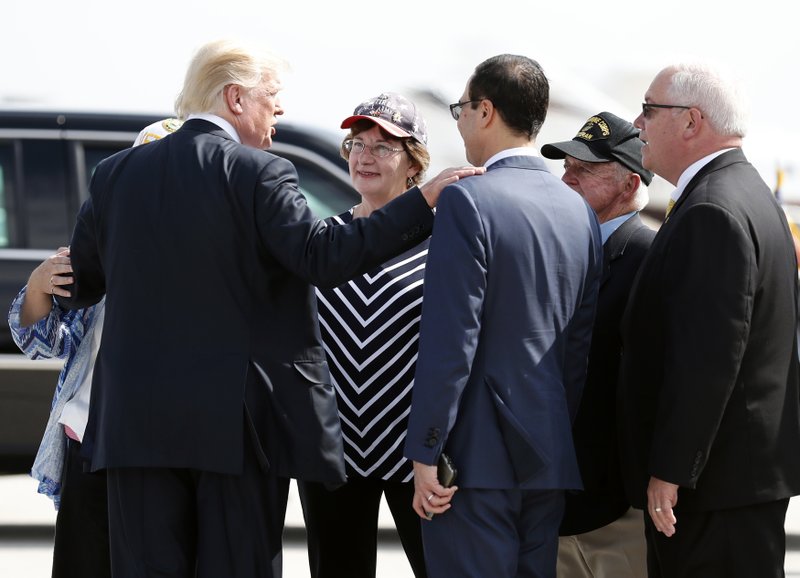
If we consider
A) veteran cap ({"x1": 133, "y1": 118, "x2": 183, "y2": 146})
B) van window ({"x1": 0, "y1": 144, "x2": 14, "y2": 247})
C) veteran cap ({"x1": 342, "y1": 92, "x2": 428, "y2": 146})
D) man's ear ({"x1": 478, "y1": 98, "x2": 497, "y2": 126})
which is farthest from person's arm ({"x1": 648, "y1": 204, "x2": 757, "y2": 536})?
van window ({"x1": 0, "y1": 144, "x2": 14, "y2": 247})

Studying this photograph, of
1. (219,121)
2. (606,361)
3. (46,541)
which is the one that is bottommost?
(46,541)

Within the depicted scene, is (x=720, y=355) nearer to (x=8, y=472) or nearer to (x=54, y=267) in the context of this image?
(x=54, y=267)

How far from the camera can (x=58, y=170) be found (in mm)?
6008

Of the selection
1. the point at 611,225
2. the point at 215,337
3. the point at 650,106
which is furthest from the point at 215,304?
the point at 611,225

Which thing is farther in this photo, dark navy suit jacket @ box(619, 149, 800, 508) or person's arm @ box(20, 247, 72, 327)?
person's arm @ box(20, 247, 72, 327)

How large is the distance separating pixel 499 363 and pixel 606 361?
0.57 m

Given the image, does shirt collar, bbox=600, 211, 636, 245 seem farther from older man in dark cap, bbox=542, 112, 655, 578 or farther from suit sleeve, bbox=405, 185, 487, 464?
suit sleeve, bbox=405, 185, 487, 464

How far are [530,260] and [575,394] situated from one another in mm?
400

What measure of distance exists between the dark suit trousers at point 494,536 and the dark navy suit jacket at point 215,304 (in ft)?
1.01

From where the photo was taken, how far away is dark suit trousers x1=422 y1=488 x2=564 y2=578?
2826 millimetres

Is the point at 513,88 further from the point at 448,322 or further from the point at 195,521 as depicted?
the point at 195,521

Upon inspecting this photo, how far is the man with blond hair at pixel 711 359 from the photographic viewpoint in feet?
9.04

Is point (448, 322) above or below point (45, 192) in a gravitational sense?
above

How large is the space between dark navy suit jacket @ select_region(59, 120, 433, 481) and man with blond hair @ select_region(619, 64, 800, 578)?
65 cm
